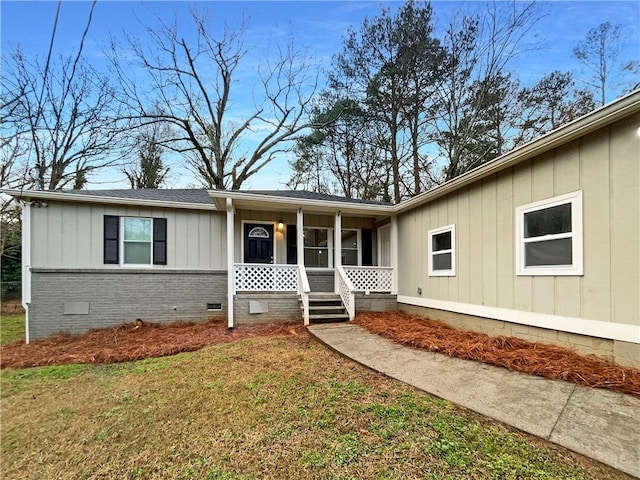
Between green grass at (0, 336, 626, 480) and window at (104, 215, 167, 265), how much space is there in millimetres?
3934

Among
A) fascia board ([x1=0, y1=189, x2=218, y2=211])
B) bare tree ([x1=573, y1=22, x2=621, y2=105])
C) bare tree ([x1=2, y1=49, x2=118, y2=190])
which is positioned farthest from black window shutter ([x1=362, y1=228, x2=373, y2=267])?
bare tree ([x1=573, y1=22, x2=621, y2=105])

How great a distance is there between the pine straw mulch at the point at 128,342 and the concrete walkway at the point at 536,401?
2.98 metres

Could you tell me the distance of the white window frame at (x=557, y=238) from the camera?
154 inches

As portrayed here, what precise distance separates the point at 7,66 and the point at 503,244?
1294 centimetres

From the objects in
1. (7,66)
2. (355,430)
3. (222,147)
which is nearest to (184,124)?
(222,147)

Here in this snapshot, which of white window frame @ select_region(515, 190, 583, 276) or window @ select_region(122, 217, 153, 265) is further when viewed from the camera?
window @ select_region(122, 217, 153, 265)

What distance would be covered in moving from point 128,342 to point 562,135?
323 inches

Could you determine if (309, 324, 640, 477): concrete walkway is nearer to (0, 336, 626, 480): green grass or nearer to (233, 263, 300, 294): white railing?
(0, 336, 626, 480): green grass

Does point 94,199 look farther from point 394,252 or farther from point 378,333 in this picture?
point 394,252

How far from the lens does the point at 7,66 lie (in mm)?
8391

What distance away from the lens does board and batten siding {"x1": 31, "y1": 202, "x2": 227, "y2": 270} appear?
7211mm

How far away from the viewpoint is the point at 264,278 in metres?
7.73

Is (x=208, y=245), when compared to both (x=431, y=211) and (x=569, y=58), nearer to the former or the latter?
(x=431, y=211)

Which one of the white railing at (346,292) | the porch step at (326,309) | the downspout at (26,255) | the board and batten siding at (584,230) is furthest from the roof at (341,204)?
the porch step at (326,309)
